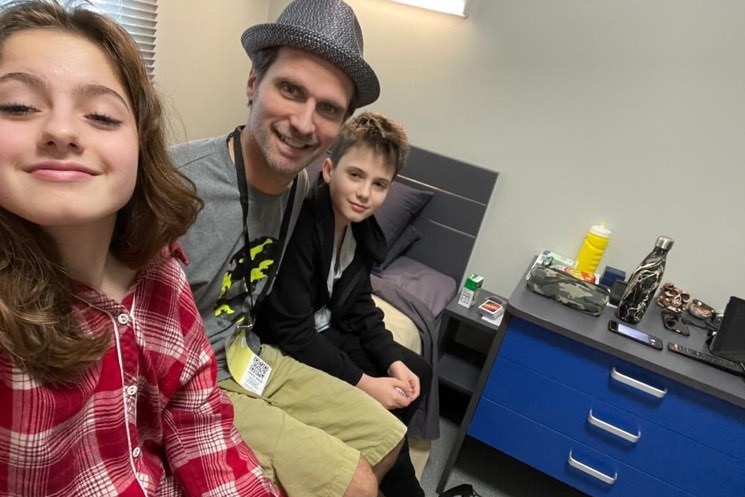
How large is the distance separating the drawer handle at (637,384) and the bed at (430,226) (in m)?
0.64

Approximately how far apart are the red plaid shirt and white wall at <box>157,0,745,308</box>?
1.48 meters

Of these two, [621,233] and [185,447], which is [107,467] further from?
[621,233]

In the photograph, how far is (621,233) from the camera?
1855 mm

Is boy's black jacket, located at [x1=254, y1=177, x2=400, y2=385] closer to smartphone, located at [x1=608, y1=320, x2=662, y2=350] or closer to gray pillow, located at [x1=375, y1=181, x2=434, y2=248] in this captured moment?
gray pillow, located at [x1=375, y1=181, x2=434, y2=248]

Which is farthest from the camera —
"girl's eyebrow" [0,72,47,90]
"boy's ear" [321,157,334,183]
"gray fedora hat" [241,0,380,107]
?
"boy's ear" [321,157,334,183]

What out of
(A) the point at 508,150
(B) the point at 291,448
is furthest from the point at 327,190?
(A) the point at 508,150

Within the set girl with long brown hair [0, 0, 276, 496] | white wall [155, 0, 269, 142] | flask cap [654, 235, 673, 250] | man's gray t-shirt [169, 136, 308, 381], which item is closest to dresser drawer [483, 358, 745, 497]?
flask cap [654, 235, 673, 250]

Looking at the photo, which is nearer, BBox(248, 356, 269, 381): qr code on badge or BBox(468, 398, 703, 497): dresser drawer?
BBox(248, 356, 269, 381): qr code on badge

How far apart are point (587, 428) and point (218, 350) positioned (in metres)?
1.14

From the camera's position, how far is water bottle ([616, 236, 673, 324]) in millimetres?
1390

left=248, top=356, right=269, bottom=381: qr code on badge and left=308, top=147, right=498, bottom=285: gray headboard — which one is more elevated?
left=308, top=147, right=498, bottom=285: gray headboard

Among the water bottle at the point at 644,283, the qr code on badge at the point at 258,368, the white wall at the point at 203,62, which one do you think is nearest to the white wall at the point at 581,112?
the white wall at the point at 203,62

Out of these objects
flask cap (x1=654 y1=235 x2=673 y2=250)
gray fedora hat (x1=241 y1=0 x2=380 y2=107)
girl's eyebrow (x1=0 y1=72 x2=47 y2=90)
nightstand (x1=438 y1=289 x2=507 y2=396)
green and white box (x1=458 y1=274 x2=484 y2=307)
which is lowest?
nightstand (x1=438 y1=289 x2=507 y2=396)

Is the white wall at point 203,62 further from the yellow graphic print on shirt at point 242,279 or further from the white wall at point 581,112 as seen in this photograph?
the yellow graphic print on shirt at point 242,279
